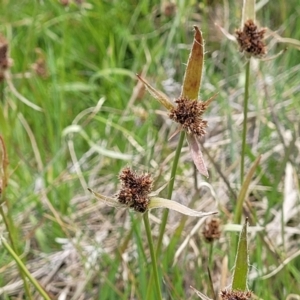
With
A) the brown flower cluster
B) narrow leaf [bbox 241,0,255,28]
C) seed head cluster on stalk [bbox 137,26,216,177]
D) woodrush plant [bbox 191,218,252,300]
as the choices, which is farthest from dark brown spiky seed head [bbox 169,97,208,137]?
the brown flower cluster

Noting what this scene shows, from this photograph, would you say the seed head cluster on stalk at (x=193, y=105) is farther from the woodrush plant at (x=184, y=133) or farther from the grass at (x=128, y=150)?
the grass at (x=128, y=150)

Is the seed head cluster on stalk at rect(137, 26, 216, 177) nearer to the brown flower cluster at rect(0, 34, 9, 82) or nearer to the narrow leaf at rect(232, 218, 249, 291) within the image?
the narrow leaf at rect(232, 218, 249, 291)

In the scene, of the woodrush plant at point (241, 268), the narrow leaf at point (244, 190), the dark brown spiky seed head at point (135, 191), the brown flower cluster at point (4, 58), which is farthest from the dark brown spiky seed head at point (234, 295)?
the brown flower cluster at point (4, 58)

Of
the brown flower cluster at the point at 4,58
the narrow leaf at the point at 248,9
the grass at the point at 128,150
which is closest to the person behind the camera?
the narrow leaf at the point at 248,9

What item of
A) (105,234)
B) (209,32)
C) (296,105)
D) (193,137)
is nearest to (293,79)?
(296,105)

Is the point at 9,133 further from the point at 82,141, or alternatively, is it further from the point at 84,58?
the point at 84,58
